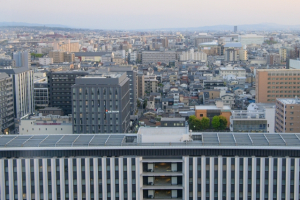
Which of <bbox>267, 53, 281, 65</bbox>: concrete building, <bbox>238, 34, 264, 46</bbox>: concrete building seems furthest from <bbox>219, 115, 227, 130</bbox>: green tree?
<bbox>238, 34, 264, 46</bbox>: concrete building

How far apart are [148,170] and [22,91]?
806 centimetres

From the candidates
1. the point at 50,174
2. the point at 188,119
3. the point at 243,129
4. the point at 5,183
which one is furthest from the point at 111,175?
the point at 188,119

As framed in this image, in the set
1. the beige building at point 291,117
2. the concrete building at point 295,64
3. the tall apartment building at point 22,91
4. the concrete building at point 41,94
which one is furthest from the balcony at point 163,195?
the concrete building at point 295,64

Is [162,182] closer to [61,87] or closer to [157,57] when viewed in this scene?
[61,87]

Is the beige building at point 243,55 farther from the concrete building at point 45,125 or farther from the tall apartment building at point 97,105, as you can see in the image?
the tall apartment building at point 97,105

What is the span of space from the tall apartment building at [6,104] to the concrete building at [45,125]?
50.0 inches

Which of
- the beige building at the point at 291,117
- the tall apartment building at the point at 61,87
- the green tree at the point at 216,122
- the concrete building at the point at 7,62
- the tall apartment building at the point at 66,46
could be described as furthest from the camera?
the tall apartment building at the point at 66,46

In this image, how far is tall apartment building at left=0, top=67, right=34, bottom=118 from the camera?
1105cm

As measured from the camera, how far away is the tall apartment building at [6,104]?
9.98 m

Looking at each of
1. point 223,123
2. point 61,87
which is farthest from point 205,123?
point 61,87

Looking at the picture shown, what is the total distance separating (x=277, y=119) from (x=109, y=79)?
3.27 meters

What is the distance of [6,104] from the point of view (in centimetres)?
1036

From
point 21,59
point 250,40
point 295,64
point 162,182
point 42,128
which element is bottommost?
point 42,128

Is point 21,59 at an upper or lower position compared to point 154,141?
upper
